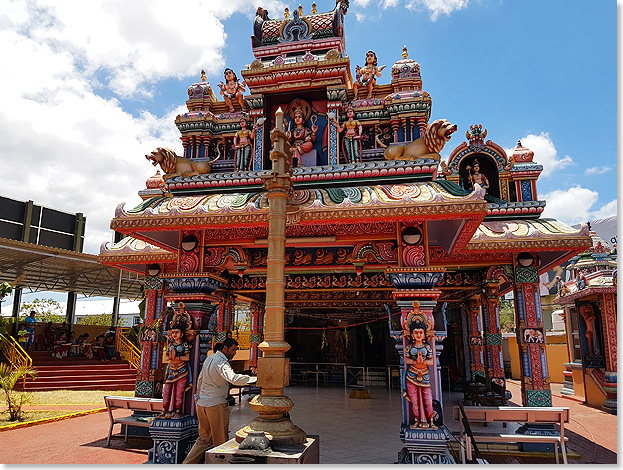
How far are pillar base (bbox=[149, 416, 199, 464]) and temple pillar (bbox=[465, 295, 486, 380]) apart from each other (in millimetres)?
9903

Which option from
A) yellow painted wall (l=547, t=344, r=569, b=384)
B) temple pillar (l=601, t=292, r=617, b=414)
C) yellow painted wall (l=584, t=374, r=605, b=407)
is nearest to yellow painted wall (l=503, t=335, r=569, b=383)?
yellow painted wall (l=547, t=344, r=569, b=384)

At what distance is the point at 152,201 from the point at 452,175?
6.77m

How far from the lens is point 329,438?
8281 millimetres

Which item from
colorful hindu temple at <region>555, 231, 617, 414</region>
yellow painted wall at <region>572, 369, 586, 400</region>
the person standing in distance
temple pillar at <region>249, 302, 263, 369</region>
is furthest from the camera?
temple pillar at <region>249, 302, 263, 369</region>

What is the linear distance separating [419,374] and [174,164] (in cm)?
505

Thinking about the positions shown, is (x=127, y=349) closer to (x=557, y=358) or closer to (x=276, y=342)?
(x=276, y=342)

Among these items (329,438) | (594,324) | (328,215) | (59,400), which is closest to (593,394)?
(594,324)

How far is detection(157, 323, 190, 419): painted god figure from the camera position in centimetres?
625

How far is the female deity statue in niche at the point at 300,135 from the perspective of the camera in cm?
738

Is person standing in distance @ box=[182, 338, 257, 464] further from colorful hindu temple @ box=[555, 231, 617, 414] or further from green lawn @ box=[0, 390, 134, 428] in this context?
colorful hindu temple @ box=[555, 231, 617, 414]

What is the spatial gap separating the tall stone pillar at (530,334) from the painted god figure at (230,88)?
6.49 metres

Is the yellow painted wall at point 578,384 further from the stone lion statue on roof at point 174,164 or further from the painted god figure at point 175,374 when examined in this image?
the stone lion statue on roof at point 174,164

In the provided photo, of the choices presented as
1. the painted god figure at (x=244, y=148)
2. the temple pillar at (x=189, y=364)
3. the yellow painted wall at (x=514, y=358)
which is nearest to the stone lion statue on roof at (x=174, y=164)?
the painted god figure at (x=244, y=148)

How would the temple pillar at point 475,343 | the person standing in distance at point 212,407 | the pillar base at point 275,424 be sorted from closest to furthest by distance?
the pillar base at point 275,424
the person standing in distance at point 212,407
the temple pillar at point 475,343
